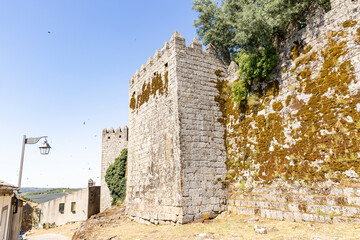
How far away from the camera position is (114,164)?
2664 centimetres

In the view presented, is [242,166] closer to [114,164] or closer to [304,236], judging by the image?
[304,236]

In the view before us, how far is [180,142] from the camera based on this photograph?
32.2ft

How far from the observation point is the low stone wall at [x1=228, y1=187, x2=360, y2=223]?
632 centimetres

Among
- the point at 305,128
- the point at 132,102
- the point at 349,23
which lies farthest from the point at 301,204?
the point at 132,102

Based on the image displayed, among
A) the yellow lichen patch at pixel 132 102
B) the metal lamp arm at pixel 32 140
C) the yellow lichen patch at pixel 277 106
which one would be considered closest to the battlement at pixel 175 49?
the yellow lichen patch at pixel 132 102

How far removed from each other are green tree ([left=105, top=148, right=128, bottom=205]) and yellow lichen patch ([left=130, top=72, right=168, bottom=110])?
39.8 feet

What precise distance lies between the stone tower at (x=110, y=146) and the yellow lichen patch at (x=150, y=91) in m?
14.4

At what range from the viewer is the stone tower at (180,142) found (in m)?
9.61

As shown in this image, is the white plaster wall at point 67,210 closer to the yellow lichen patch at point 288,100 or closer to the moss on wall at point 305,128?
the moss on wall at point 305,128

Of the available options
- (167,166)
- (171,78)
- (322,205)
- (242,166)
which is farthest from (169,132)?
(322,205)

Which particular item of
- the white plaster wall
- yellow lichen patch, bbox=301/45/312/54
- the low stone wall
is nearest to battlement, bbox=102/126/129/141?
the white plaster wall

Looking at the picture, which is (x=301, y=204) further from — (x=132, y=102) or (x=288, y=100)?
(x=132, y=102)

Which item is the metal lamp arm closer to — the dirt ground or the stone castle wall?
the dirt ground

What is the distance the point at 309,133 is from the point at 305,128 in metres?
0.21
